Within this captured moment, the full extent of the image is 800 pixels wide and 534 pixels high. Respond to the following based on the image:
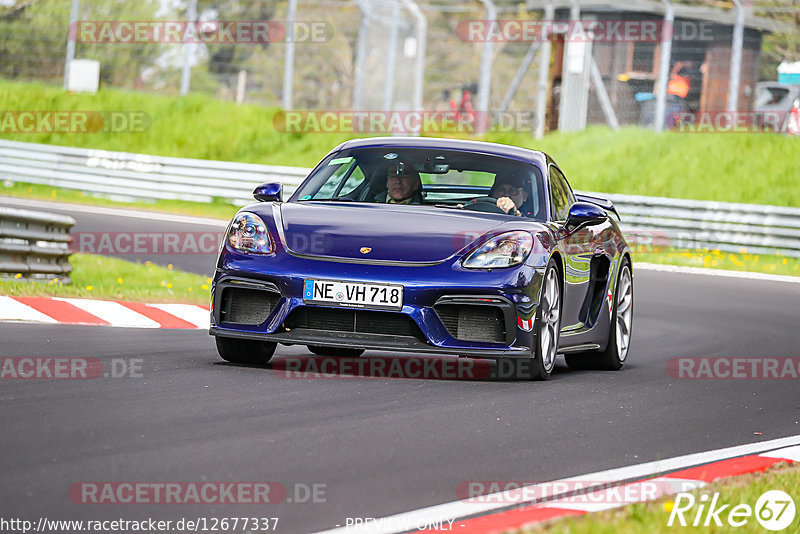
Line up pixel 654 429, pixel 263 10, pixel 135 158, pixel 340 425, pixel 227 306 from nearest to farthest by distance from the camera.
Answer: pixel 340 425 < pixel 654 429 < pixel 227 306 < pixel 135 158 < pixel 263 10

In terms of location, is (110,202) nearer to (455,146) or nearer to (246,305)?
(455,146)

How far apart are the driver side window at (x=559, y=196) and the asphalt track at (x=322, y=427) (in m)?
0.97

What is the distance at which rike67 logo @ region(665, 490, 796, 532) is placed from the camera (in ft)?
14.6

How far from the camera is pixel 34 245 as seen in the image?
12398mm

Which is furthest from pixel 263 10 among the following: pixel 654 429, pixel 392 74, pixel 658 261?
pixel 654 429

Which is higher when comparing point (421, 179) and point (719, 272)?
point (421, 179)

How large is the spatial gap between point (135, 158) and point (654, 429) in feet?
71.1

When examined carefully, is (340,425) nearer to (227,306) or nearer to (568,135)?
(227,306)

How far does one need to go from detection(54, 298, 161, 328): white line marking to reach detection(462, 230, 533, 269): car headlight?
3484 mm

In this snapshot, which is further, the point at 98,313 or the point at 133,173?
the point at 133,173

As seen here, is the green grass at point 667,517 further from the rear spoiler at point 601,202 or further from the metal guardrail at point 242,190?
the metal guardrail at point 242,190

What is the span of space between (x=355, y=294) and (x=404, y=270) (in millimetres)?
277

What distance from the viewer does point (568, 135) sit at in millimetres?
28219

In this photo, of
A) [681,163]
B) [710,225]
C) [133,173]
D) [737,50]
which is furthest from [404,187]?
[133,173]
